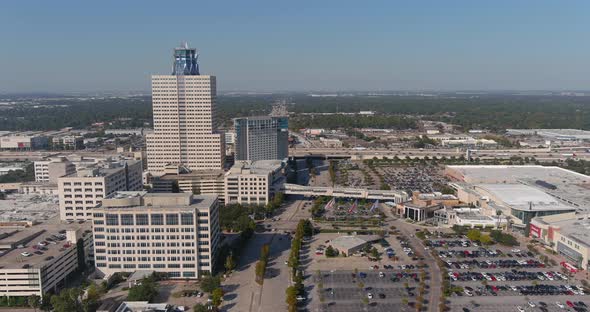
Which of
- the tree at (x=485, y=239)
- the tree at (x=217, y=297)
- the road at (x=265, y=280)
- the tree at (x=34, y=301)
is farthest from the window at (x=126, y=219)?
the tree at (x=485, y=239)

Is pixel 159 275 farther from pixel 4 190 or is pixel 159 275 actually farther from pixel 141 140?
pixel 141 140

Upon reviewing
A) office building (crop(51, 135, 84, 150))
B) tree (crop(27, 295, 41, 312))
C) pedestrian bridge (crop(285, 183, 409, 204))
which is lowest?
tree (crop(27, 295, 41, 312))

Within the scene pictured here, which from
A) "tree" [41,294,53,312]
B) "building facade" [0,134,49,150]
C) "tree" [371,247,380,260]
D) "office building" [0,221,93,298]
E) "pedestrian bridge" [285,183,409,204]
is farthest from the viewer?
"building facade" [0,134,49,150]

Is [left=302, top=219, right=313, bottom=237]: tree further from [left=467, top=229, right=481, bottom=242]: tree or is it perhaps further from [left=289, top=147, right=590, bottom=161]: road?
[left=289, top=147, right=590, bottom=161]: road

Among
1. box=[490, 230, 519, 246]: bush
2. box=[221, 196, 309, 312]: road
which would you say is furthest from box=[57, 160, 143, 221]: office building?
box=[490, 230, 519, 246]: bush

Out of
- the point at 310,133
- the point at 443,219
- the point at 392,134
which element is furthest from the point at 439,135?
the point at 443,219

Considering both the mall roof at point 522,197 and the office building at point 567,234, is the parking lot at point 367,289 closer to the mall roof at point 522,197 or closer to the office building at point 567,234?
the office building at point 567,234
